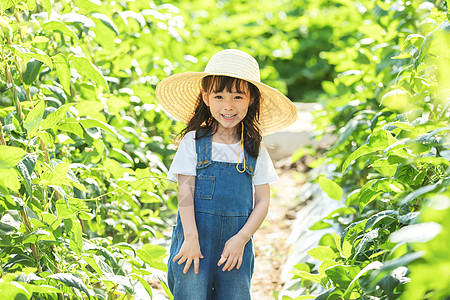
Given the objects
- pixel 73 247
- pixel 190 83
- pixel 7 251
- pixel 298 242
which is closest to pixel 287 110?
pixel 190 83

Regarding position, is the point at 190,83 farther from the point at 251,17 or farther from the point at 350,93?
the point at 251,17

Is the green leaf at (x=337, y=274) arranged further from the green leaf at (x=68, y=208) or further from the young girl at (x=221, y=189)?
the green leaf at (x=68, y=208)

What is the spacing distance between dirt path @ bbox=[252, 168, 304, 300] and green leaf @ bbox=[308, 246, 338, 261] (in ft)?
2.89

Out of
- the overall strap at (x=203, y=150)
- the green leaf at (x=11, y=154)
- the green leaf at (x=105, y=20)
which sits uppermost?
the green leaf at (x=105, y=20)

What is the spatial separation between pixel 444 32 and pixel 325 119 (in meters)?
1.97

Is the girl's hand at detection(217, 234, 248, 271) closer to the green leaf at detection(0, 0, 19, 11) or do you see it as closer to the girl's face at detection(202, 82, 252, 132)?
the girl's face at detection(202, 82, 252, 132)

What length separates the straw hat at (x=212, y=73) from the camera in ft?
6.64

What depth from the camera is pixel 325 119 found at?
353 centimetres

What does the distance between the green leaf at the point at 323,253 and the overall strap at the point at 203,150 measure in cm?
46

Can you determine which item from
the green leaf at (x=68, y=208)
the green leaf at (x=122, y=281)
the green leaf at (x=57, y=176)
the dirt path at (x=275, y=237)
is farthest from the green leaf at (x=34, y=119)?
the dirt path at (x=275, y=237)

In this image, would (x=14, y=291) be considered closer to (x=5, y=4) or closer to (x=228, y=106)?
(x=5, y=4)

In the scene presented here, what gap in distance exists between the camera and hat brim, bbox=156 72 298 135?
7.18ft

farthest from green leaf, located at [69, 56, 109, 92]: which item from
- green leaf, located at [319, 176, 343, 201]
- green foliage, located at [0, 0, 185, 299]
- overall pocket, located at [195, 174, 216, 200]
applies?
green leaf, located at [319, 176, 343, 201]

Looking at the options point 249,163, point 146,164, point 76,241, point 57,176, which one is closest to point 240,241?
point 249,163
